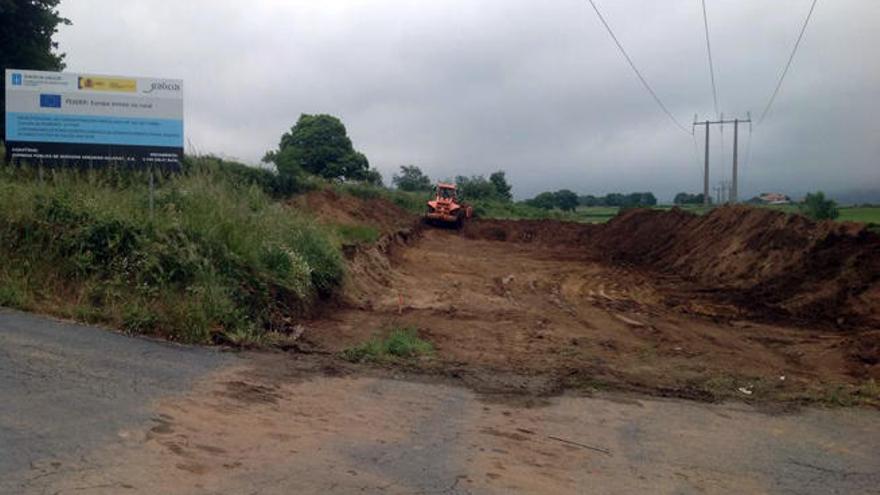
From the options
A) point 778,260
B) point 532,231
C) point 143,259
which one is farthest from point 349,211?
point 143,259

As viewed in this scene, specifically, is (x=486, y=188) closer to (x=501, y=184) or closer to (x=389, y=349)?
(x=501, y=184)

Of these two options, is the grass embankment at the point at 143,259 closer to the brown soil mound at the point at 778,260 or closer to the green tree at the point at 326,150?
the brown soil mound at the point at 778,260

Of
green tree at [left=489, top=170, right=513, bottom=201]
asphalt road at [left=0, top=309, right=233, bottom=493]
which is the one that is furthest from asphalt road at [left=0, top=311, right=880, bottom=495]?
green tree at [left=489, top=170, right=513, bottom=201]

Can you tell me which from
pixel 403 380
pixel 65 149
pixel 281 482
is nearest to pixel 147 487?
pixel 281 482

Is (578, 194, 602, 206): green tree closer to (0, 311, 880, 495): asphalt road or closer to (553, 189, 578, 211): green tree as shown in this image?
(553, 189, 578, 211): green tree

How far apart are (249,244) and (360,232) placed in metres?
12.8

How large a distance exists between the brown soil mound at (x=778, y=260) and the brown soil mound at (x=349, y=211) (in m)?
10.3

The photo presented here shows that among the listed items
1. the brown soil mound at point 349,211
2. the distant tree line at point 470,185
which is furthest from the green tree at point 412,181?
the brown soil mound at point 349,211

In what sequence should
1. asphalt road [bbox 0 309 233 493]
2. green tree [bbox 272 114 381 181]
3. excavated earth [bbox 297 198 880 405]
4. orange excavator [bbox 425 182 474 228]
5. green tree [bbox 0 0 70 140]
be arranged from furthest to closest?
green tree [bbox 272 114 381 181]
orange excavator [bbox 425 182 474 228]
green tree [bbox 0 0 70 140]
excavated earth [bbox 297 198 880 405]
asphalt road [bbox 0 309 233 493]

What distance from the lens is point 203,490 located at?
557 centimetres

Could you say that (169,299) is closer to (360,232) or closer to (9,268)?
(9,268)

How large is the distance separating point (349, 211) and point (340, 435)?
2946cm

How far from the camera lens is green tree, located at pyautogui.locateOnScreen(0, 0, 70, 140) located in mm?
24969

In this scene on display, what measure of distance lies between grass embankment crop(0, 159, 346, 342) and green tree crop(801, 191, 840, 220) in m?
31.8
